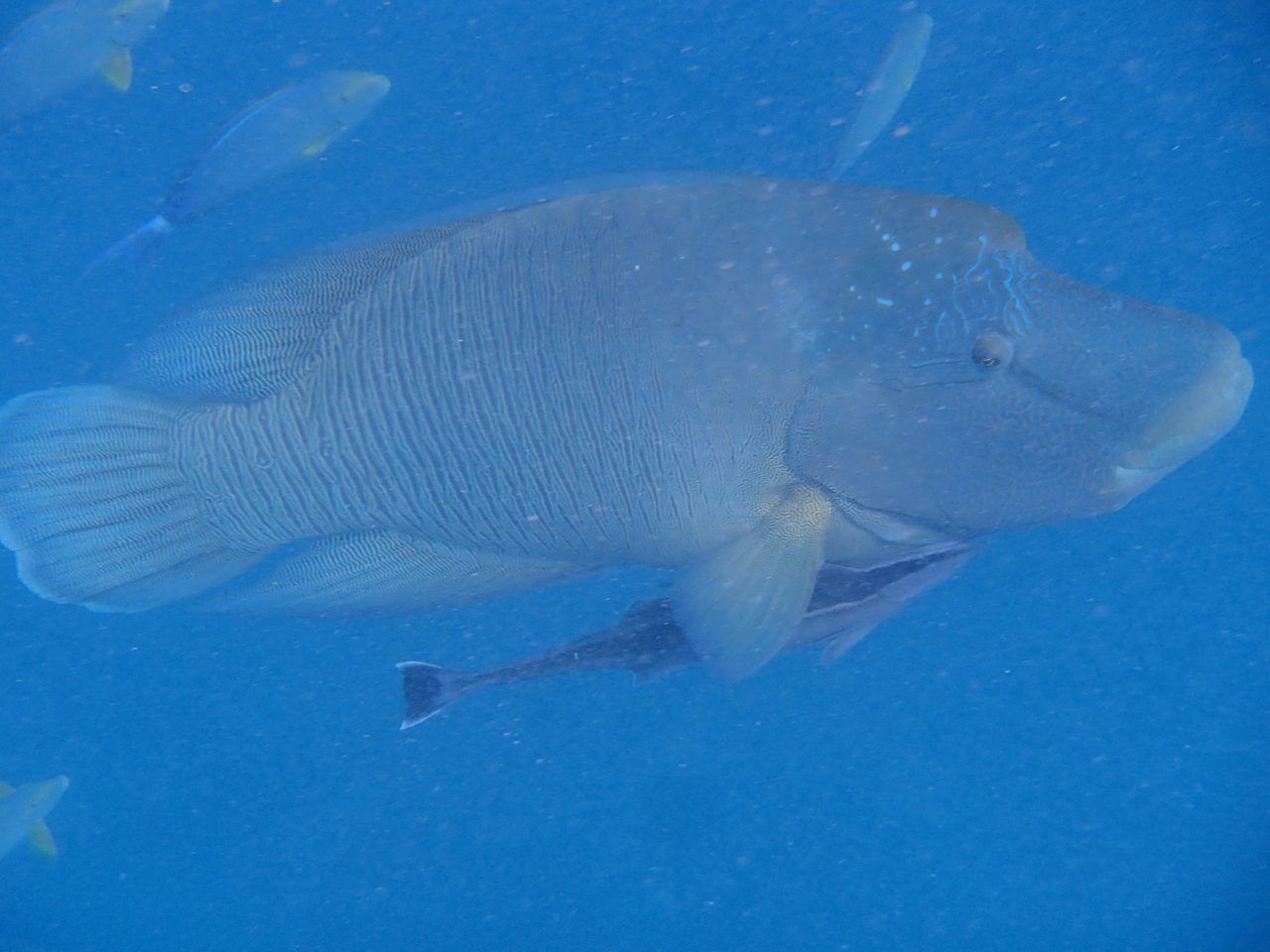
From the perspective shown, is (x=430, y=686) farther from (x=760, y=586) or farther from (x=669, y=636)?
(x=760, y=586)

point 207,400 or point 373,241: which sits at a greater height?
point 373,241

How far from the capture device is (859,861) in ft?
20.1

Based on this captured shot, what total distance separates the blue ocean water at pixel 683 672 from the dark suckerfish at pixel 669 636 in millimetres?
1835

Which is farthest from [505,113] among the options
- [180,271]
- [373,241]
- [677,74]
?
[373,241]

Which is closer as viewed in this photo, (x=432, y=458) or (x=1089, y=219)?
(x=432, y=458)

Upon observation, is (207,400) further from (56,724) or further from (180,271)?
(56,724)

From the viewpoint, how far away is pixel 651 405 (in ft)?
7.19

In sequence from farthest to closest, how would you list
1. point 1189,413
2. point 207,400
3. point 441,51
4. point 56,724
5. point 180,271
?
A: point 56,724 → point 180,271 → point 441,51 → point 207,400 → point 1189,413

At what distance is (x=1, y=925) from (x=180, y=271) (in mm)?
5596

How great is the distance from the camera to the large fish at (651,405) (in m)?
2.06

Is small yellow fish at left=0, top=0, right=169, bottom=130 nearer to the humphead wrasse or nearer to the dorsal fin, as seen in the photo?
the dorsal fin

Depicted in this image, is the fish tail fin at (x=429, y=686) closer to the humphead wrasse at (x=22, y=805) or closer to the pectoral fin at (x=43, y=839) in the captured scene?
the humphead wrasse at (x=22, y=805)

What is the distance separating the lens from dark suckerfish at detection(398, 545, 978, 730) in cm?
279

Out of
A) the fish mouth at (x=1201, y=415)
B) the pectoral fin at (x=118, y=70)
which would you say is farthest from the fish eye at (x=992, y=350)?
the pectoral fin at (x=118, y=70)
